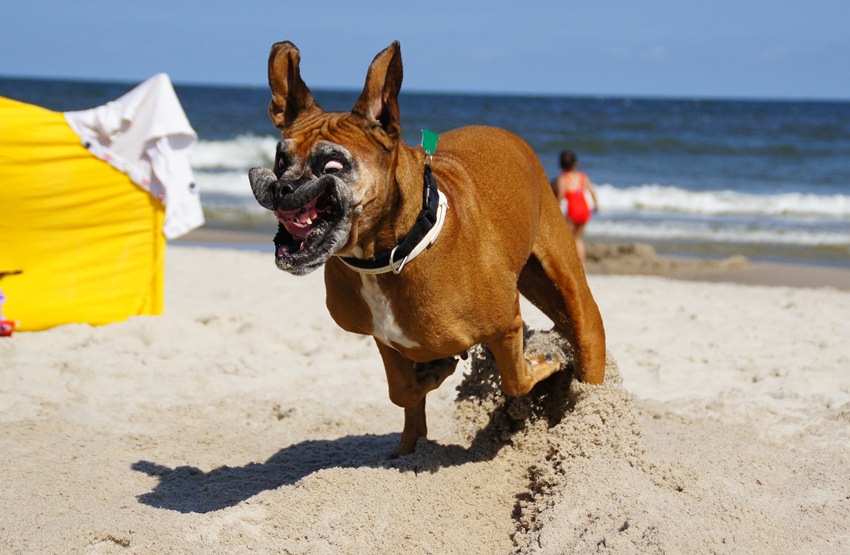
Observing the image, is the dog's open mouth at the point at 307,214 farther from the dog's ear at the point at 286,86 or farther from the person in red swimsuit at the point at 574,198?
the person in red swimsuit at the point at 574,198

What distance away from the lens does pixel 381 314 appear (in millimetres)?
3686

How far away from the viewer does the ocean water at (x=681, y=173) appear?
50.0 ft

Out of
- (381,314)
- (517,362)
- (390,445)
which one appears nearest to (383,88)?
(381,314)

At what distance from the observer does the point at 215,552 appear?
365cm

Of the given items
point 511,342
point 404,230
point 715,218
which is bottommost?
point 715,218

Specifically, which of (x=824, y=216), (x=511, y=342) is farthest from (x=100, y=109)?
(x=824, y=216)

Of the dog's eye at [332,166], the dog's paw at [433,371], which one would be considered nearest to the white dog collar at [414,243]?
the dog's eye at [332,166]

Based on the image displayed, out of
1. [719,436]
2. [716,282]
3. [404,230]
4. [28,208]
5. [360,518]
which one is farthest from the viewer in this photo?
[716,282]

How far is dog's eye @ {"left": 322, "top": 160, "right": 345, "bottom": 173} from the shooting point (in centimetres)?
316

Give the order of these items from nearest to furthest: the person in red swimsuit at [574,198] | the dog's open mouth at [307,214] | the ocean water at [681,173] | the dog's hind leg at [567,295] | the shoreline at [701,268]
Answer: the dog's open mouth at [307,214] < the dog's hind leg at [567,295] < the shoreline at [701,268] < the person in red swimsuit at [574,198] < the ocean water at [681,173]

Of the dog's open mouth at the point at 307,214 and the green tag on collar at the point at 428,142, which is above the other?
the green tag on collar at the point at 428,142

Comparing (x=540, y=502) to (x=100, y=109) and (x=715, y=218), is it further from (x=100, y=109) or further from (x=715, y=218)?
(x=715, y=218)

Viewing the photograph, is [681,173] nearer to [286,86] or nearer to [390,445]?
[390,445]

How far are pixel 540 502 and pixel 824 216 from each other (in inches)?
622
